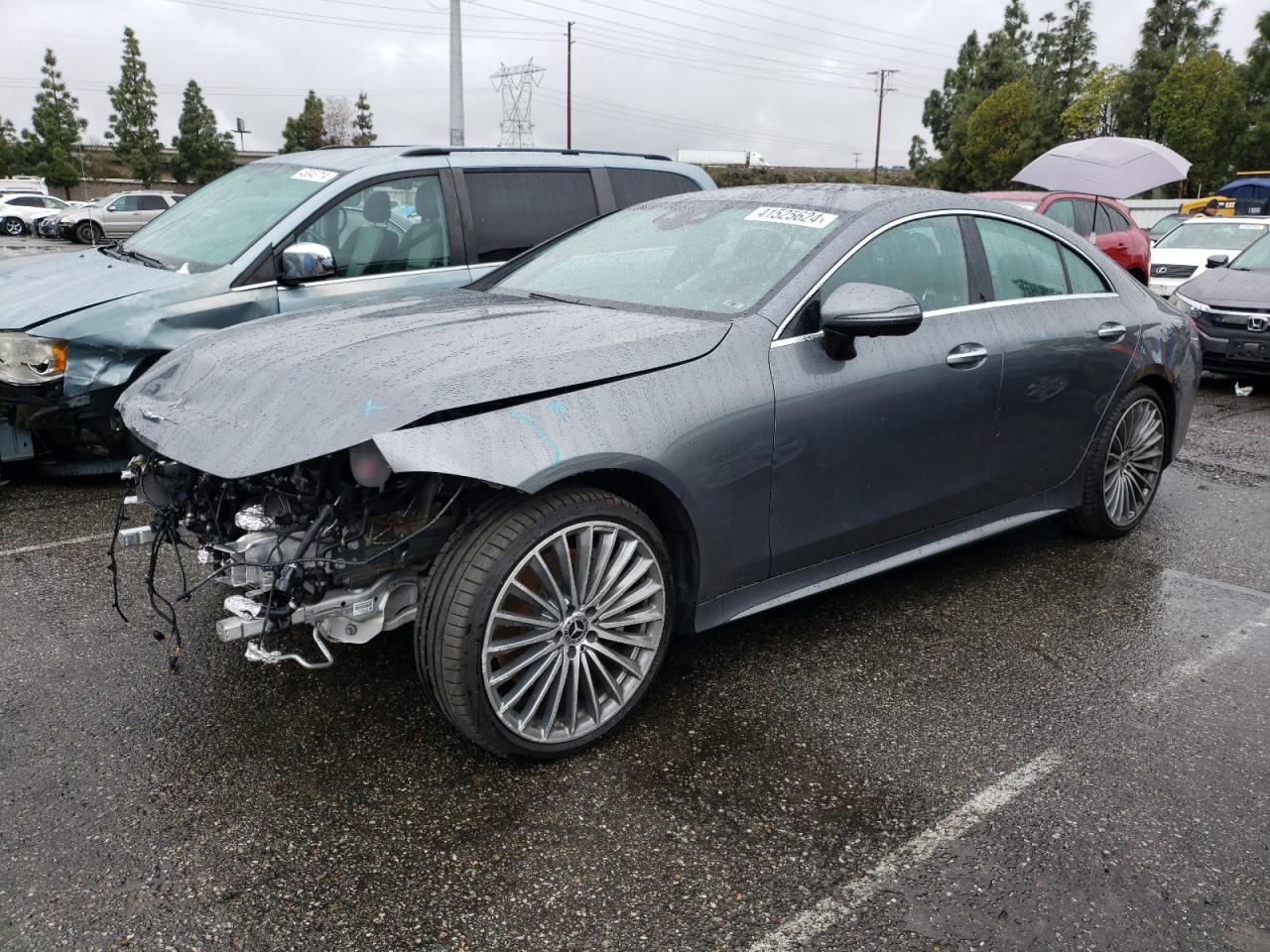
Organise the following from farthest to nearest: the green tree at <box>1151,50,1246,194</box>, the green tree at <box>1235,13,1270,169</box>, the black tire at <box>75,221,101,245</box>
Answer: the green tree at <box>1151,50,1246,194</box>, the green tree at <box>1235,13,1270,169</box>, the black tire at <box>75,221,101,245</box>

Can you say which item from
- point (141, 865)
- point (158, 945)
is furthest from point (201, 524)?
point (158, 945)

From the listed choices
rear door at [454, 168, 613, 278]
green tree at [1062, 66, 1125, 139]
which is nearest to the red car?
rear door at [454, 168, 613, 278]

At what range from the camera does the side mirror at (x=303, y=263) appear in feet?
16.6

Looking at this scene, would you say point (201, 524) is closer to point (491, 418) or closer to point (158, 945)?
point (491, 418)

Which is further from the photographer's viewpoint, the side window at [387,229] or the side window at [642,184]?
the side window at [642,184]

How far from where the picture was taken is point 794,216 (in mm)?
3643

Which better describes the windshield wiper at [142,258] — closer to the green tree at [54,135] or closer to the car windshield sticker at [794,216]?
the car windshield sticker at [794,216]

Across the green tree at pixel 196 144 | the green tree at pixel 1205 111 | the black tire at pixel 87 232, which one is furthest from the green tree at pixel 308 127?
the green tree at pixel 1205 111

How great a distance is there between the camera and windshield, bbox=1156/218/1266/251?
45.5 ft

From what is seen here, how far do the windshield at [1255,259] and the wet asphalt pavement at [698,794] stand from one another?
7.04 metres

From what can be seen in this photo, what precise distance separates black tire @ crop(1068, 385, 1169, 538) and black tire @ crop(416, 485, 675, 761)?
2.69 meters

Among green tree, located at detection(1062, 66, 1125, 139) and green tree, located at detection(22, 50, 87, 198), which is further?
green tree, located at detection(22, 50, 87, 198)

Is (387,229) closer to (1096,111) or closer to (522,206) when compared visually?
(522,206)

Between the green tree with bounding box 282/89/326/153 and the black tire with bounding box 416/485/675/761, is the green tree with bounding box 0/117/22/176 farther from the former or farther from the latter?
the black tire with bounding box 416/485/675/761
